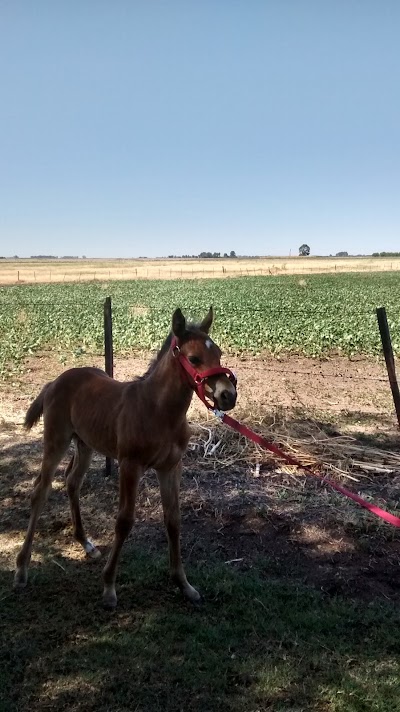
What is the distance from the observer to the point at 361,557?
4656 millimetres

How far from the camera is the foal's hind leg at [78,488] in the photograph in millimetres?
4801

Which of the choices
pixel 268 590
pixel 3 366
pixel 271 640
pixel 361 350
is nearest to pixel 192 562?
pixel 268 590

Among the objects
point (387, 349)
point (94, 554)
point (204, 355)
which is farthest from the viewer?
point (387, 349)

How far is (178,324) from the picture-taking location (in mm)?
3535

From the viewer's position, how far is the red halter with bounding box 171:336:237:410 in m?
3.34

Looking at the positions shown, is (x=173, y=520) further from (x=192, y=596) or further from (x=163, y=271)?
(x=163, y=271)

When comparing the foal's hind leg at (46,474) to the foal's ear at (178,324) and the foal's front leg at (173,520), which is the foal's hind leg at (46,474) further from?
the foal's ear at (178,324)

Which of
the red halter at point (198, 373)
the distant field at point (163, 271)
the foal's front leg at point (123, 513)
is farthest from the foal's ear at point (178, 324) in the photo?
the distant field at point (163, 271)

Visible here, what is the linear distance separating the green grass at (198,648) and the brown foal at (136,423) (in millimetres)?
251

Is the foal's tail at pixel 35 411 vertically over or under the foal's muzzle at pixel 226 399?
under

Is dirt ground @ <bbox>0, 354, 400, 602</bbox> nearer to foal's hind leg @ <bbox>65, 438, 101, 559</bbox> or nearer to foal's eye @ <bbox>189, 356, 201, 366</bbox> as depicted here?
foal's hind leg @ <bbox>65, 438, 101, 559</bbox>

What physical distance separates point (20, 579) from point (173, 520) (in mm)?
1380

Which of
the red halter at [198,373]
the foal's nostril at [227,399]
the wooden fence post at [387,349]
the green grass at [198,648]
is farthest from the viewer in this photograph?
the wooden fence post at [387,349]

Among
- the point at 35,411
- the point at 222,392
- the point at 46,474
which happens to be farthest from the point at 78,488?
the point at 222,392
